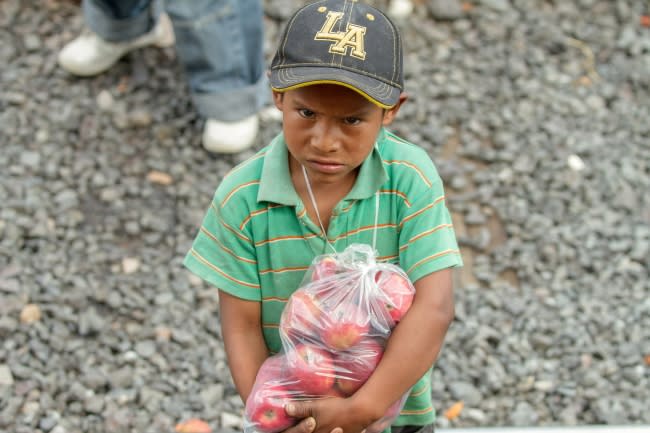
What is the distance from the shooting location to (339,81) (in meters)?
1.59

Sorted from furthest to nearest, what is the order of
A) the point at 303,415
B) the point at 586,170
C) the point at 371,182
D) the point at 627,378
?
the point at 586,170 < the point at 627,378 < the point at 371,182 < the point at 303,415

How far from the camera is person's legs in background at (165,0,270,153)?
11.6 ft

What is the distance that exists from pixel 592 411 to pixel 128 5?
8.48 ft

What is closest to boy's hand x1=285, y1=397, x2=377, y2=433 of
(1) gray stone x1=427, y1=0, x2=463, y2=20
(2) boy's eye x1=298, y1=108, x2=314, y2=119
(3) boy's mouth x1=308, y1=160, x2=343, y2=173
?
(3) boy's mouth x1=308, y1=160, x2=343, y2=173

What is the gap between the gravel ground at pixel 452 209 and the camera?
3.00 meters

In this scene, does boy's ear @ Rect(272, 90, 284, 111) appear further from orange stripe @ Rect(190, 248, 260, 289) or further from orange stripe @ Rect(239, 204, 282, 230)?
orange stripe @ Rect(190, 248, 260, 289)

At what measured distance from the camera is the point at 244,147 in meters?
3.79

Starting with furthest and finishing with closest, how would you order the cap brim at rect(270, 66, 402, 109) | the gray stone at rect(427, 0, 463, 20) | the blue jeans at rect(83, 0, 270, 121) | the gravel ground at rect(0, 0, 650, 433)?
the gray stone at rect(427, 0, 463, 20) → the blue jeans at rect(83, 0, 270, 121) → the gravel ground at rect(0, 0, 650, 433) → the cap brim at rect(270, 66, 402, 109)

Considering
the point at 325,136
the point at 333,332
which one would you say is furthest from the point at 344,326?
the point at 325,136

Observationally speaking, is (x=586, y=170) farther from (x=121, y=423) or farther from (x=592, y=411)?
(x=121, y=423)

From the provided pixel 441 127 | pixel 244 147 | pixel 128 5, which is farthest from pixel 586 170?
pixel 128 5

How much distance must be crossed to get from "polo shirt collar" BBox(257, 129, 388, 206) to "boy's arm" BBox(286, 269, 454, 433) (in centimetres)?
25

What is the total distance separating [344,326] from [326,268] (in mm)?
135

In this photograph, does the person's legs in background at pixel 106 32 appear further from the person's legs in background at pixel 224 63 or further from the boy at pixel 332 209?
the boy at pixel 332 209
